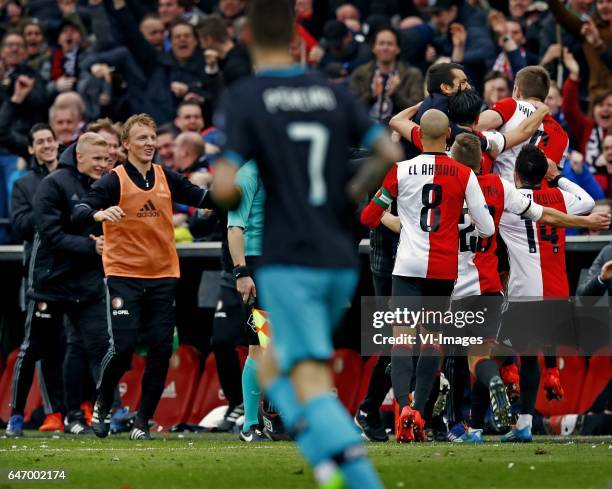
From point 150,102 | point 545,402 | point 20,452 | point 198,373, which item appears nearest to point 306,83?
point 20,452

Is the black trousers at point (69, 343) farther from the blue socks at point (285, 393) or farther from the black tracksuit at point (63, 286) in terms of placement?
the blue socks at point (285, 393)

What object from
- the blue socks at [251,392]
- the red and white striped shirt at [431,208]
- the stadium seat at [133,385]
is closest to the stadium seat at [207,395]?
the stadium seat at [133,385]

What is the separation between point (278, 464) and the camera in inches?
368

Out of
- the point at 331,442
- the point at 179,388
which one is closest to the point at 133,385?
the point at 179,388

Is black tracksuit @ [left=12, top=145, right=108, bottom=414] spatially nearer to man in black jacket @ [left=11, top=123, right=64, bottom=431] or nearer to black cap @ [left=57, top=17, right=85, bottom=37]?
man in black jacket @ [left=11, top=123, right=64, bottom=431]

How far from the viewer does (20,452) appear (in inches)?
426

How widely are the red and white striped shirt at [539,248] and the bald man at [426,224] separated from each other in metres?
1.01

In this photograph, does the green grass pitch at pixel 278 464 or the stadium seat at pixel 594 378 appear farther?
the stadium seat at pixel 594 378

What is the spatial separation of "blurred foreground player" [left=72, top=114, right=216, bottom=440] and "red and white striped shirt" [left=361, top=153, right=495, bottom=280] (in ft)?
6.27

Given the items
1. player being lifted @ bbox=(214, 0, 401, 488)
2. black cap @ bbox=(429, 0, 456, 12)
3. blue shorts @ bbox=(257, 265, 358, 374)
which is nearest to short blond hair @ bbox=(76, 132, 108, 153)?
black cap @ bbox=(429, 0, 456, 12)

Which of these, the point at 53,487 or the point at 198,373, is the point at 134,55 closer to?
the point at 198,373

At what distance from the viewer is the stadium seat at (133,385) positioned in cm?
1544

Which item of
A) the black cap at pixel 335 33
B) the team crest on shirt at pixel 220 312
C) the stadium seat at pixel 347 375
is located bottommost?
the stadium seat at pixel 347 375

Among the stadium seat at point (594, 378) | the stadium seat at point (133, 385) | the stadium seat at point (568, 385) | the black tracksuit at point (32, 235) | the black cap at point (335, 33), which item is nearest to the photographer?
the stadium seat at point (594, 378)
